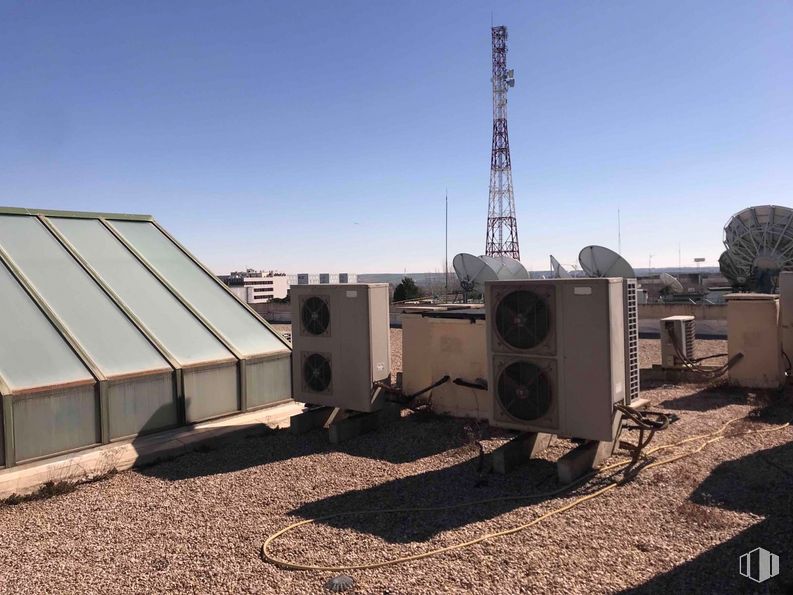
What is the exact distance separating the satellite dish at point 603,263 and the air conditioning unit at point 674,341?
43.8 ft

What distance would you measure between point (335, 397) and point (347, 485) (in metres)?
2.55

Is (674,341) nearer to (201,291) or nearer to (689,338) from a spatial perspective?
(689,338)

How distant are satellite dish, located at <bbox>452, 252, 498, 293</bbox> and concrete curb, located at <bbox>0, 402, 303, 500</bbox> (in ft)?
67.3

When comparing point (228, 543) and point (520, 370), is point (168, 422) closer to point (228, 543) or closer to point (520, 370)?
point (228, 543)

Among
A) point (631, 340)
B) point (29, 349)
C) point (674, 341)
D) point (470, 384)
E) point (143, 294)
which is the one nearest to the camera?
point (631, 340)

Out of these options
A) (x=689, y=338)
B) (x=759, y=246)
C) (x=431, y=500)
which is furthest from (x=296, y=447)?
(x=759, y=246)

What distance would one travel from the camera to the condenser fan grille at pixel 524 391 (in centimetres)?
684

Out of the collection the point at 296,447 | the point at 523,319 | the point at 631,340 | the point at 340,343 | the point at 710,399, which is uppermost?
the point at 523,319

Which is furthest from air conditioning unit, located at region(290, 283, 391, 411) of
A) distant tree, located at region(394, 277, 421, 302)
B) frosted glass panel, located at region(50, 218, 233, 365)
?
distant tree, located at region(394, 277, 421, 302)

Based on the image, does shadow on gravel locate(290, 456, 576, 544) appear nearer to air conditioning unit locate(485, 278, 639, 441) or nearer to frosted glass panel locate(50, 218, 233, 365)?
air conditioning unit locate(485, 278, 639, 441)

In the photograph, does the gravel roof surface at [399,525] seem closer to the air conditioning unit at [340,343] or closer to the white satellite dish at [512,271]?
the air conditioning unit at [340,343]

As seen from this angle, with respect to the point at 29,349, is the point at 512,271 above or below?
above

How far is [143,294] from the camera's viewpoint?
10211 millimetres

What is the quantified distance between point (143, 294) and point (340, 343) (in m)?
3.92
